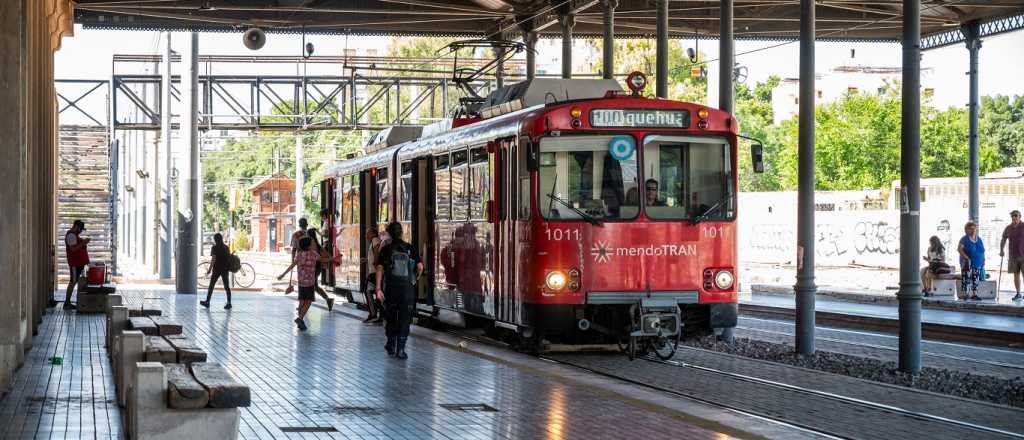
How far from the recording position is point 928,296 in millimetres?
32625

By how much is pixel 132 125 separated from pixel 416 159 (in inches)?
853

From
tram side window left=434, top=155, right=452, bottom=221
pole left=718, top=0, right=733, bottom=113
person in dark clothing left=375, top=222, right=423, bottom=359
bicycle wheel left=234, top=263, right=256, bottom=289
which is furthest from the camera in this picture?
bicycle wheel left=234, top=263, right=256, bottom=289

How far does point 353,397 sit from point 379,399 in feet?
0.94

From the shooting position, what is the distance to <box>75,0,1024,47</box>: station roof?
33594mm

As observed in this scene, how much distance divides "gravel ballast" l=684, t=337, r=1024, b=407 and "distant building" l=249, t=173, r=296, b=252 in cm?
8964

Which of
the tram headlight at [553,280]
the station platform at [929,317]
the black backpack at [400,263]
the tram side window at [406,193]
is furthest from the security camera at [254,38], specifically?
the tram headlight at [553,280]

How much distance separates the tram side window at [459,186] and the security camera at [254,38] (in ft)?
47.2

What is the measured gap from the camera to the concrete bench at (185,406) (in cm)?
920

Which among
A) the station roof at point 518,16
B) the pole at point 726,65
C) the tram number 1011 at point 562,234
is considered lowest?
the tram number 1011 at point 562,234

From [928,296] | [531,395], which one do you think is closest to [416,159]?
[531,395]

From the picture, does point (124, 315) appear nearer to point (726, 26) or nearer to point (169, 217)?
point (726, 26)

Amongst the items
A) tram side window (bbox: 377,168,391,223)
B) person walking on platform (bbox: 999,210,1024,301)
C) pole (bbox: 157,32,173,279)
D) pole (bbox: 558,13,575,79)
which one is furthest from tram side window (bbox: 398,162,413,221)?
pole (bbox: 157,32,173,279)

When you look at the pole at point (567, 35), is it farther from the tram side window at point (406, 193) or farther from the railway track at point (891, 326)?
the tram side window at point (406, 193)

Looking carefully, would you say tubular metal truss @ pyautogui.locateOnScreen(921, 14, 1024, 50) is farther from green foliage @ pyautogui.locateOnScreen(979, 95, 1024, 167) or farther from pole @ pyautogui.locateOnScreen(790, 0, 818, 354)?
green foliage @ pyautogui.locateOnScreen(979, 95, 1024, 167)
